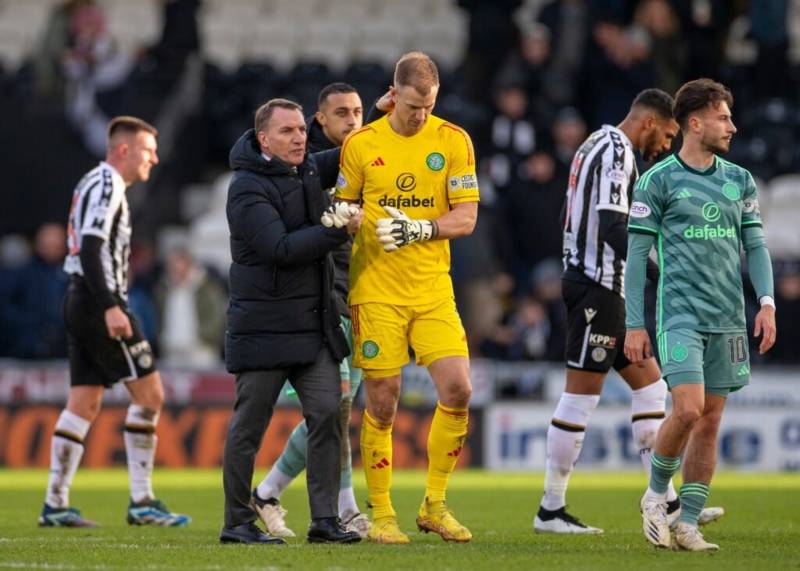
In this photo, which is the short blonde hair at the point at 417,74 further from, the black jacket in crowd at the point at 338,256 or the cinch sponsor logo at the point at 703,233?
the cinch sponsor logo at the point at 703,233

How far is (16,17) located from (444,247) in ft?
60.8

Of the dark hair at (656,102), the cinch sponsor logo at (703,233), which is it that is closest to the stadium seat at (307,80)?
the dark hair at (656,102)

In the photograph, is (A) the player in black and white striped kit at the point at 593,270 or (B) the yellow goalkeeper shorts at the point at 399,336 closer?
(B) the yellow goalkeeper shorts at the point at 399,336

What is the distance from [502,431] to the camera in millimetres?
18469

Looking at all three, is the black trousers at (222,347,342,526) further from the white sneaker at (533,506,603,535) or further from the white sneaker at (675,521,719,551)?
the white sneaker at (675,521,719,551)

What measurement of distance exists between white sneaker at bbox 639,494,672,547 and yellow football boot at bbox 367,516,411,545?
4.35 ft

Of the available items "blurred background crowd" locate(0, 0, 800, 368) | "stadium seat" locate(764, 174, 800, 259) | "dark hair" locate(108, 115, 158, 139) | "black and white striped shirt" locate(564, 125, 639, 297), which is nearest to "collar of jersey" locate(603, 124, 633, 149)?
"black and white striped shirt" locate(564, 125, 639, 297)

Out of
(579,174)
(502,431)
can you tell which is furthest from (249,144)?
(502,431)

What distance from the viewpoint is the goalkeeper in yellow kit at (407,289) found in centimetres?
926

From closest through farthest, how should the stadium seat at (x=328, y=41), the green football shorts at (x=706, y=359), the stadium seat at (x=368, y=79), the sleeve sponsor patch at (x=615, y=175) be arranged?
the green football shorts at (x=706, y=359) < the sleeve sponsor patch at (x=615, y=175) < the stadium seat at (x=368, y=79) < the stadium seat at (x=328, y=41)

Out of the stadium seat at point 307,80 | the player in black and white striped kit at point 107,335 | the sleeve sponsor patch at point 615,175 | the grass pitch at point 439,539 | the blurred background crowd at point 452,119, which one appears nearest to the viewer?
the grass pitch at point 439,539

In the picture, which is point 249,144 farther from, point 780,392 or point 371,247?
point 780,392

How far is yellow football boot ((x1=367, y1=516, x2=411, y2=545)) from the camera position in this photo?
928cm

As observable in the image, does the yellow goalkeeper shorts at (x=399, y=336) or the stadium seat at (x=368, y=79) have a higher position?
the stadium seat at (x=368, y=79)
